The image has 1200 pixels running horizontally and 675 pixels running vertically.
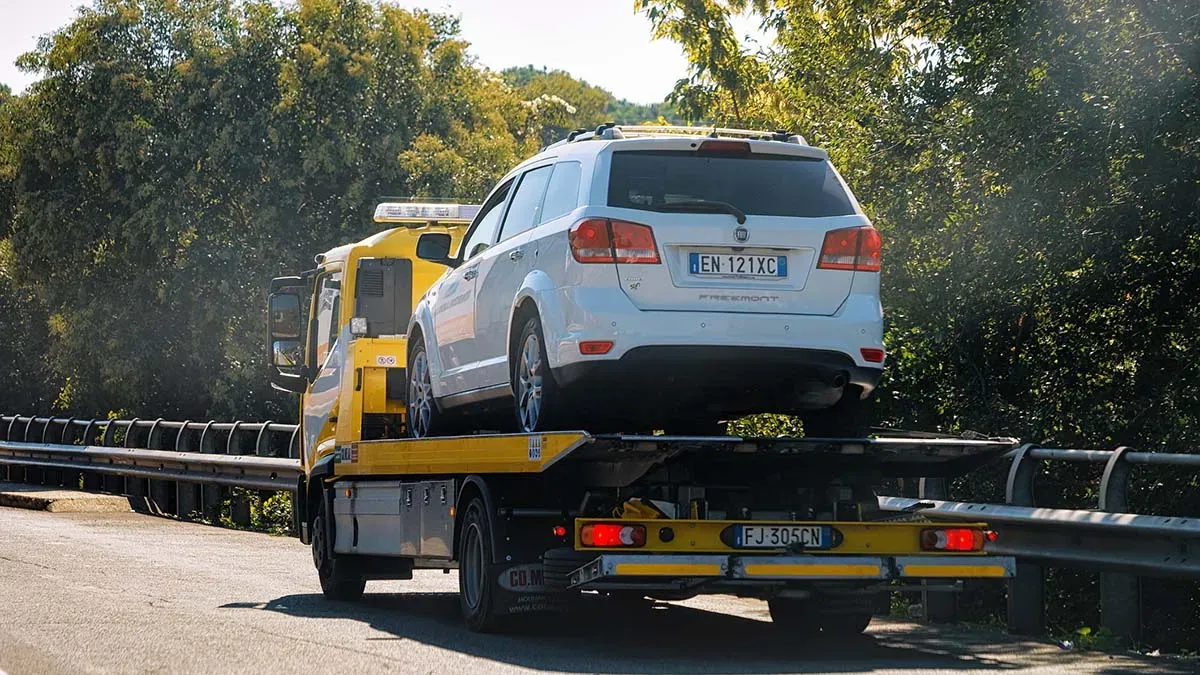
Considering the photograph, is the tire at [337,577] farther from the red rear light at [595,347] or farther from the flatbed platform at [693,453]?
the red rear light at [595,347]

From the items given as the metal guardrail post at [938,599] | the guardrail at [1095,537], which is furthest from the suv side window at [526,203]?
the metal guardrail post at [938,599]

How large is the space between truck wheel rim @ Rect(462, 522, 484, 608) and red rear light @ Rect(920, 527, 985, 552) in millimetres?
2362

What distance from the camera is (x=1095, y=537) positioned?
383 inches

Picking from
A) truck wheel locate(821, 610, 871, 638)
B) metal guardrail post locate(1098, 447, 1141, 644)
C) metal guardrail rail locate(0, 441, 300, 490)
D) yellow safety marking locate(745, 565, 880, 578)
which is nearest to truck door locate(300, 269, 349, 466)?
metal guardrail rail locate(0, 441, 300, 490)

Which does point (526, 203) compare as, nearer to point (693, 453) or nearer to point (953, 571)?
point (693, 453)

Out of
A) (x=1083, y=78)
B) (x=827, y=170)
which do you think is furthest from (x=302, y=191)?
(x=827, y=170)

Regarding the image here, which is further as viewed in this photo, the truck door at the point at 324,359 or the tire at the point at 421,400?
the truck door at the point at 324,359

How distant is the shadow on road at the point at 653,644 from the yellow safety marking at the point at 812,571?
0.40 metres

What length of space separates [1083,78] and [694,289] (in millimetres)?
5357

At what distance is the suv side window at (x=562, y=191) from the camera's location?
31.7 ft

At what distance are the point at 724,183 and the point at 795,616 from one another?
111 inches

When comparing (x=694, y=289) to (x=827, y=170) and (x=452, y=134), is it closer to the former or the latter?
(x=827, y=170)

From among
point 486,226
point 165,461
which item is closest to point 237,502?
point 165,461

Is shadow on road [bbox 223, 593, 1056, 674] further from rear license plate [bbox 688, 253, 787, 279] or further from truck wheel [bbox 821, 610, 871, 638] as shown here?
rear license plate [bbox 688, 253, 787, 279]
